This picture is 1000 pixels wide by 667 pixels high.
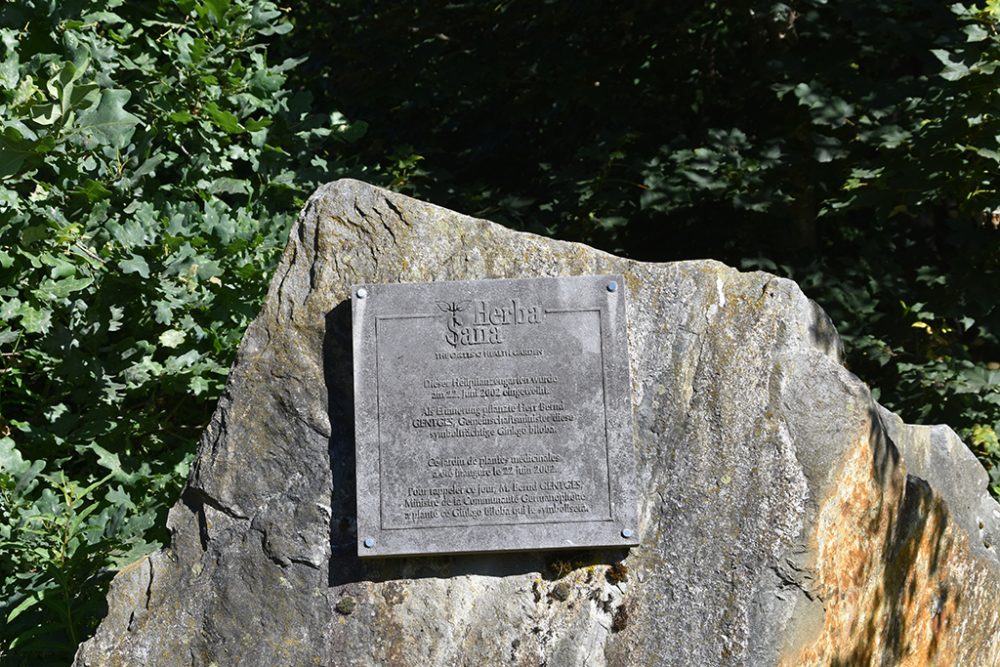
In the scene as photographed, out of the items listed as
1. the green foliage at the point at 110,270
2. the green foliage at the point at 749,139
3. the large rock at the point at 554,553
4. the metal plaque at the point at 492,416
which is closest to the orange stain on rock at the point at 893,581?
the large rock at the point at 554,553

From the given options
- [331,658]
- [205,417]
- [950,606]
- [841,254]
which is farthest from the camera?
[841,254]

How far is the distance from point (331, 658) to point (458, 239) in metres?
1.26

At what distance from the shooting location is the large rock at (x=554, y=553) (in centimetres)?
327

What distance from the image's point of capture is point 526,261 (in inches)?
140

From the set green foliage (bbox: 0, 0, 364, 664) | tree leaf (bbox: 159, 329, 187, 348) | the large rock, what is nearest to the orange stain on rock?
the large rock

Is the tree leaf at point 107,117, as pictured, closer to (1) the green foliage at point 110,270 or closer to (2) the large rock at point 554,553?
(1) the green foliage at point 110,270

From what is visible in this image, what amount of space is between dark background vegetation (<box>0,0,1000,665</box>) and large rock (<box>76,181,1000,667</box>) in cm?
97

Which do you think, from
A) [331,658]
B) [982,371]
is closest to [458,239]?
[331,658]

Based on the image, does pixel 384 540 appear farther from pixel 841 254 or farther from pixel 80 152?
pixel 841 254

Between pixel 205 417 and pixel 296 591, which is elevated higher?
pixel 205 417

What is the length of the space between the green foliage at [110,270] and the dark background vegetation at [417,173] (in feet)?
0.04

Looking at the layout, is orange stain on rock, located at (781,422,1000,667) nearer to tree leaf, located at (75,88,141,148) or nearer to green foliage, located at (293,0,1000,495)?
green foliage, located at (293,0,1000,495)

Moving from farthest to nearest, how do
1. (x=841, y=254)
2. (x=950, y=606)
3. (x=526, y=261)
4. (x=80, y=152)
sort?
(x=841, y=254) < (x=80, y=152) < (x=950, y=606) < (x=526, y=261)

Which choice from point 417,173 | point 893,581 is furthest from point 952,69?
point 417,173
